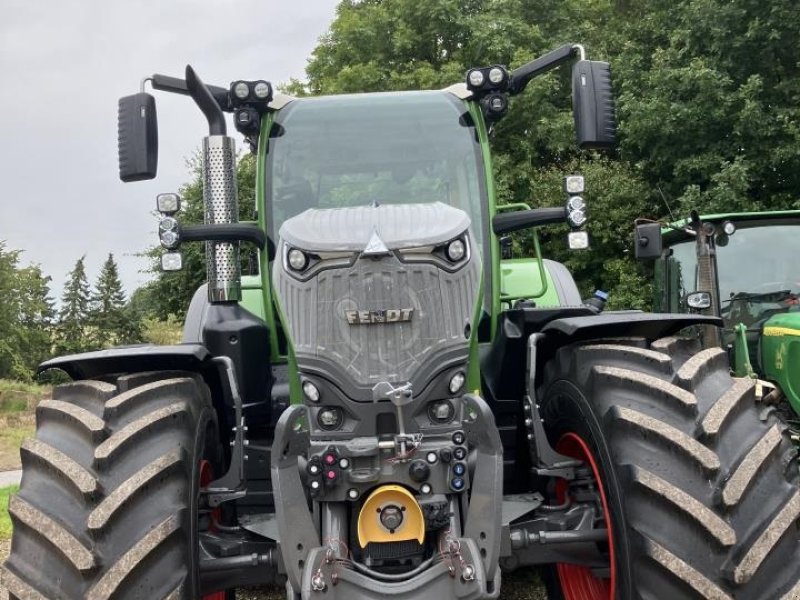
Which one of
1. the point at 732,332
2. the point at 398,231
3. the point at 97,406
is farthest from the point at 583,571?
the point at 732,332

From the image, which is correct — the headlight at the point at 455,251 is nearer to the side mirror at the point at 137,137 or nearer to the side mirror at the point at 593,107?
the side mirror at the point at 593,107

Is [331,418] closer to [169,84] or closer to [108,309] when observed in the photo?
[169,84]

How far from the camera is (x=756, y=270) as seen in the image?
750cm

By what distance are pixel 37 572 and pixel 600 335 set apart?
213 cm

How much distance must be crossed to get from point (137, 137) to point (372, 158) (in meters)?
1.12

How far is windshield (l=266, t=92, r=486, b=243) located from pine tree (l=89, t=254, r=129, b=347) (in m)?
51.7

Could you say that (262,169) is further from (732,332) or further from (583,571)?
(732,332)

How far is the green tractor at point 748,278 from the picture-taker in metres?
6.93

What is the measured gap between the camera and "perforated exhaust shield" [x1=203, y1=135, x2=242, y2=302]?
4066mm

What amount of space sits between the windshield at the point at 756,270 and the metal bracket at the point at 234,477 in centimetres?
528

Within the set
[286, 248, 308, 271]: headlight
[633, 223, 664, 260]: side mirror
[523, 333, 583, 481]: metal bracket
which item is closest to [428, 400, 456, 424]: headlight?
[523, 333, 583, 481]: metal bracket

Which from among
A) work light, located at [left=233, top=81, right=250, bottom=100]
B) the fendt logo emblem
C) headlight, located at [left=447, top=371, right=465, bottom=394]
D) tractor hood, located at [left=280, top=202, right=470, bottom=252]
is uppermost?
work light, located at [left=233, top=81, right=250, bottom=100]

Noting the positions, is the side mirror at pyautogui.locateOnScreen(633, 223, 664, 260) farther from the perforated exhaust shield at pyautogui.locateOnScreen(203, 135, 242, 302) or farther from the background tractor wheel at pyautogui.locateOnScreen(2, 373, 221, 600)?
the background tractor wheel at pyautogui.locateOnScreen(2, 373, 221, 600)

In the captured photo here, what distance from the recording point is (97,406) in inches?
122
